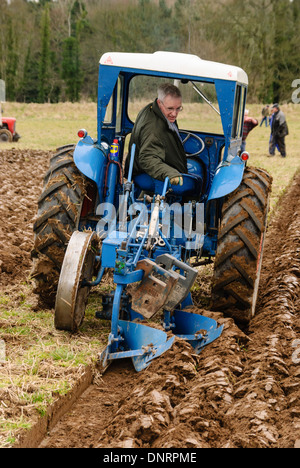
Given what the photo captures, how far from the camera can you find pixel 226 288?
5.10 metres

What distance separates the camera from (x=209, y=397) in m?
3.66

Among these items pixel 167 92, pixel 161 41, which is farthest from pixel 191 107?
pixel 161 41

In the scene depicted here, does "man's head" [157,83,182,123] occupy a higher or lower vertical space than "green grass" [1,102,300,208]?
higher

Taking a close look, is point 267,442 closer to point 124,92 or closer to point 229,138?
point 229,138

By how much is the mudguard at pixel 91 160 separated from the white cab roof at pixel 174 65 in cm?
74

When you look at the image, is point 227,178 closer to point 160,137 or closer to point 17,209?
point 160,137

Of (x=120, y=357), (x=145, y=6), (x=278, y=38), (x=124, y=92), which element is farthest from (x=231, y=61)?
(x=120, y=357)

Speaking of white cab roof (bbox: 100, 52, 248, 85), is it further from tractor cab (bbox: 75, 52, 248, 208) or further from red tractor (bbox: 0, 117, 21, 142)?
red tractor (bbox: 0, 117, 21, 142)

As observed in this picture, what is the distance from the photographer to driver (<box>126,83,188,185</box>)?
17.0 ft

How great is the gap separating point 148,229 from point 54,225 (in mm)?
880

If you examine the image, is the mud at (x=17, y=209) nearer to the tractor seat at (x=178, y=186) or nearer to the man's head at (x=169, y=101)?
the tractor seat at (x=178, y=186)

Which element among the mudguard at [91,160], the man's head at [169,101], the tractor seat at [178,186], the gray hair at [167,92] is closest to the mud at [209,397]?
the tractor seat at [178,186]

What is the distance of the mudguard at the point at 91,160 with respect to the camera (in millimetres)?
5234
